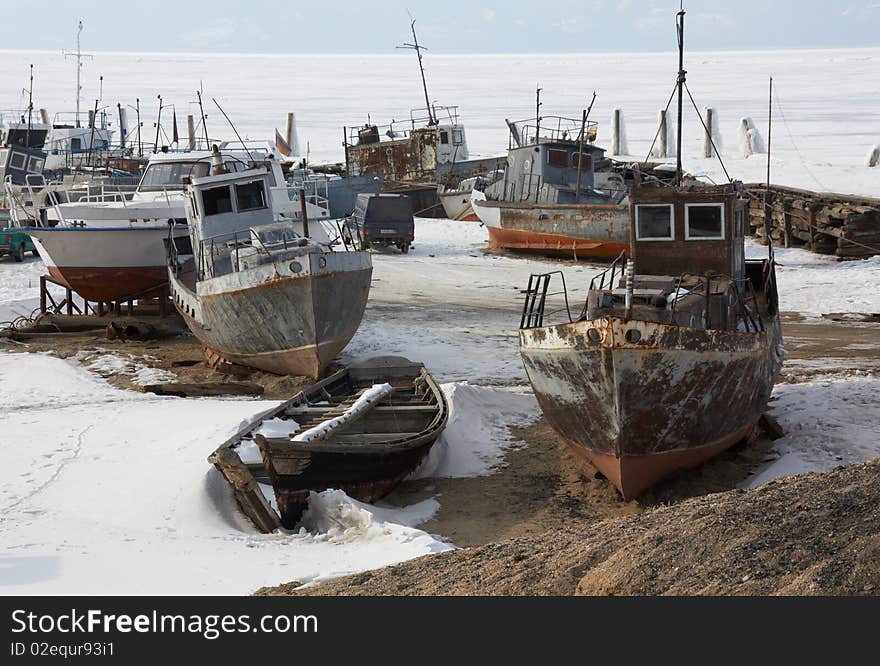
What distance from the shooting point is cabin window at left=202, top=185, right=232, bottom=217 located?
19.6m

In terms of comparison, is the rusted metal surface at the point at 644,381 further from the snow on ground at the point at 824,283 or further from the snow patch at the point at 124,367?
the snow on ground at the point at 824,283

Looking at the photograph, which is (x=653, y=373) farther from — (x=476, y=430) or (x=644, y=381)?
(x=476, y=430)

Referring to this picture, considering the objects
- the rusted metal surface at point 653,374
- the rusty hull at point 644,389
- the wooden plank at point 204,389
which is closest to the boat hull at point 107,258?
the wooden plank at point 204,389

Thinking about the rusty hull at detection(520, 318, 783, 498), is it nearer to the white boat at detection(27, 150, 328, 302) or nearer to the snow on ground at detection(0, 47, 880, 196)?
the white boat at detection(27, 150, 328, 302)

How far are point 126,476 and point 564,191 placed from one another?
21.3 metres

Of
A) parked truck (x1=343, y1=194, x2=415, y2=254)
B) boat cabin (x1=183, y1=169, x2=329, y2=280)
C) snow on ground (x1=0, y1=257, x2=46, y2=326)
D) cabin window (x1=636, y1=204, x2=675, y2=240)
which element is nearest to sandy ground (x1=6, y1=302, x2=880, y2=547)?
boat cabin (x1=183, y1=169, x2=329, y2=280)

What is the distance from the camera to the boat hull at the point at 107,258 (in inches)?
910

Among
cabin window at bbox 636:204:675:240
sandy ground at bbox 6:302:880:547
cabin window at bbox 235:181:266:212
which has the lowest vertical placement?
sandy ground at bbox 6:302:880:547

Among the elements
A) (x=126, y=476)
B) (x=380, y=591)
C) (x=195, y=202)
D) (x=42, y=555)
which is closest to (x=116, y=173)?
(x=195, y=202)

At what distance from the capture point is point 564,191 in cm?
3139

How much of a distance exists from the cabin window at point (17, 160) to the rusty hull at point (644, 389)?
2871 cm

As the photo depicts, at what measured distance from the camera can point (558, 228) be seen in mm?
30516

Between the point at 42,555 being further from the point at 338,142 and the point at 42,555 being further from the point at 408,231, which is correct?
the point at 338,142

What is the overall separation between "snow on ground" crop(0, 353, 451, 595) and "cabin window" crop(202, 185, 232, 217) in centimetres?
528
